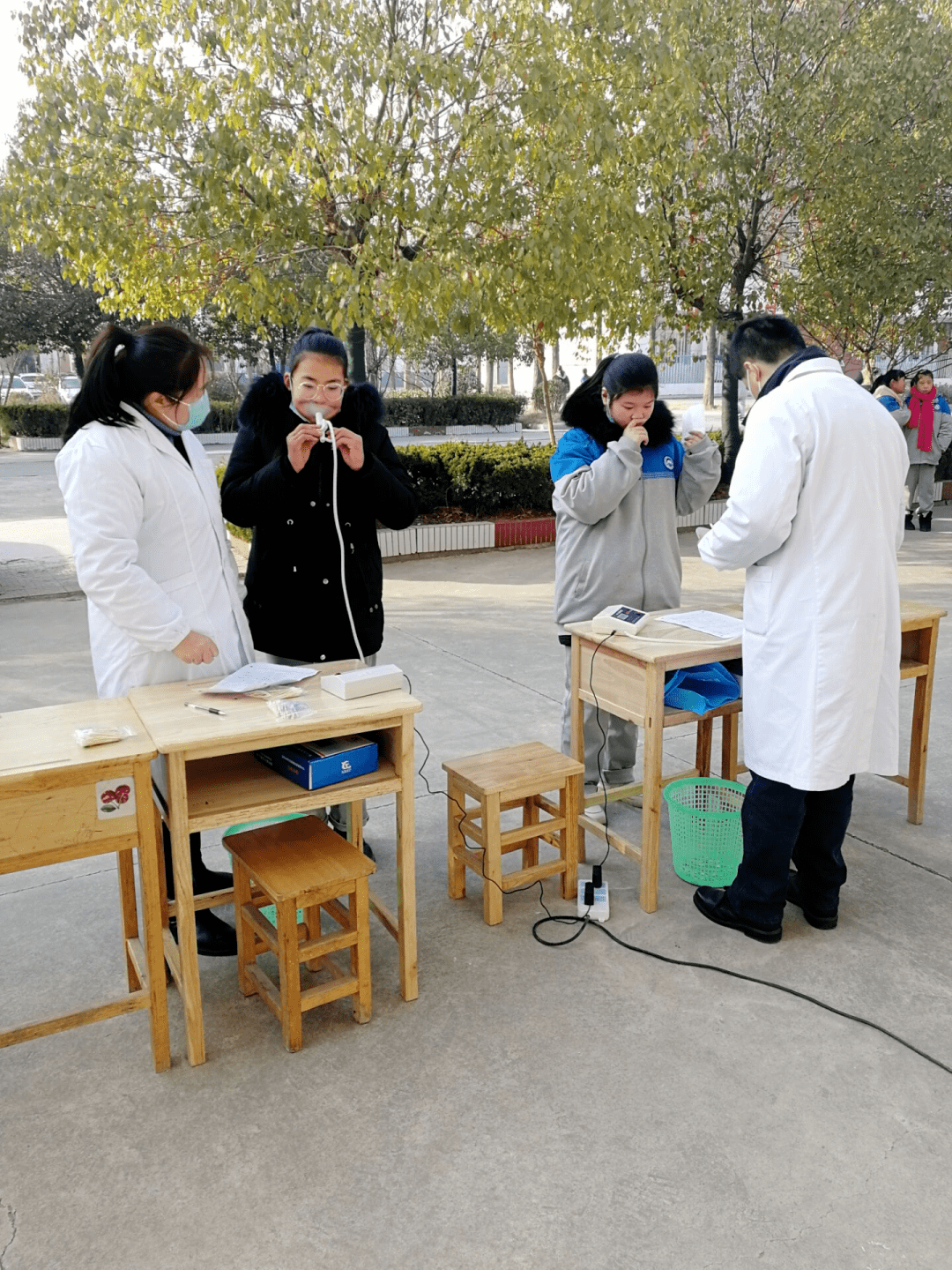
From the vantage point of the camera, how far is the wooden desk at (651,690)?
3.04 metres

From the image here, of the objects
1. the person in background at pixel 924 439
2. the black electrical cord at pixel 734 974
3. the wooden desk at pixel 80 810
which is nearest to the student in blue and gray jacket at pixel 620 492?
the black electrical cord at pixel 734 974

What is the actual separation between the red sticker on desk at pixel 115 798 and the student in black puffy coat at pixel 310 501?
0.97 metres

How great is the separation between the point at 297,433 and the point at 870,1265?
234cm

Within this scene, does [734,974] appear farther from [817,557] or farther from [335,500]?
[335,500]

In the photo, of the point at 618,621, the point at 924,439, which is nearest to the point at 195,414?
the point at 618,621

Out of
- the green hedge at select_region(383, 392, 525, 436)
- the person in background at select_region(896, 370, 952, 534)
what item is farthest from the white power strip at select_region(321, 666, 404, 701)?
the green hedge at select_region(383, 392, 525, 436)

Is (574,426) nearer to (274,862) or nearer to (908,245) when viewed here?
(274,862)

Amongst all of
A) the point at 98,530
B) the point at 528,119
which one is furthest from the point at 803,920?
the point at 528,119

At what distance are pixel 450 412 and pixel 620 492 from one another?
968 inches

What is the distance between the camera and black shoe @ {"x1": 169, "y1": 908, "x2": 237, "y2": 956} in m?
2.89

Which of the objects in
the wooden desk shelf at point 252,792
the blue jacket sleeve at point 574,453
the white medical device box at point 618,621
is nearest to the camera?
the wooden desk shelf at point 252,792

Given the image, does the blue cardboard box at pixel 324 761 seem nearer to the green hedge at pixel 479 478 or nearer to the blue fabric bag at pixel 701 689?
the blue fabric bag at pixel 701 689

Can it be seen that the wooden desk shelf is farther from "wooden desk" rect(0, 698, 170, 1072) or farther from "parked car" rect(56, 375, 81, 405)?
"parked car" rect(56, 375, 81, 405)

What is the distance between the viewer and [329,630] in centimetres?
313
